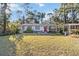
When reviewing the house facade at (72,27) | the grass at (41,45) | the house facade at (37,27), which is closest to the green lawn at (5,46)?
the grass at (41,45)

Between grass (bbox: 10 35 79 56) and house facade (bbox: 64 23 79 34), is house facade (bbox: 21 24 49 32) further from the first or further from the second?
house facade (bbox: 64 23 79 34)

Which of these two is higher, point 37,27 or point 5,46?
point 37,27

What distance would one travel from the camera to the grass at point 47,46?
202cm

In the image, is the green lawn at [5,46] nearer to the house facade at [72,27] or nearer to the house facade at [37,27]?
the house facade at [37,27]

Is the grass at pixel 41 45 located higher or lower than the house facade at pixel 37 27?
lower

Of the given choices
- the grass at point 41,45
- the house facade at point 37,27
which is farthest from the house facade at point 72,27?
the house facade at point 37,27

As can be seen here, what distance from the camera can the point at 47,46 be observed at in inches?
79.8

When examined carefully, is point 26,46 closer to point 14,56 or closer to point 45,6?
point 14,56

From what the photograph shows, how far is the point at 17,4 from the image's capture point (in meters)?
2.02

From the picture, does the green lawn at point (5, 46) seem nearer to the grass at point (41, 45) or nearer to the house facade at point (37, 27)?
the grass at point (41, 45)

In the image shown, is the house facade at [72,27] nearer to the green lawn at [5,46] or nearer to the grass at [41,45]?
the grass at [41,45]

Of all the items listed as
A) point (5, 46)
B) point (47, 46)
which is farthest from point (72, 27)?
point (5, 46)

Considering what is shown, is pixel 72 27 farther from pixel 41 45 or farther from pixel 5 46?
pixel 5 46

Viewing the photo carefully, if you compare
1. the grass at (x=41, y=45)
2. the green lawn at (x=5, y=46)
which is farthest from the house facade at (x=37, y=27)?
the green lawn at (x=5, y=46)
